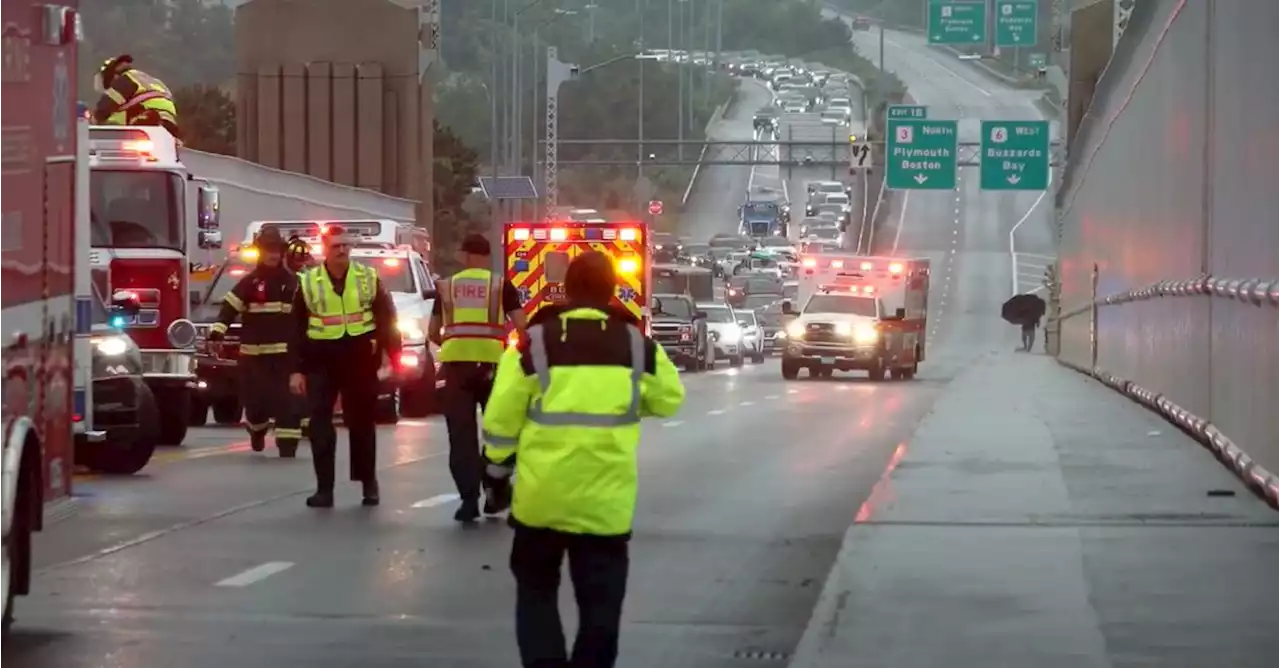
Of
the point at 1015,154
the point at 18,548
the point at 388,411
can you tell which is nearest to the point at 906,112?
the point at 1015,154

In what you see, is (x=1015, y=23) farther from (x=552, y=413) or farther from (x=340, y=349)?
Result: (x=552, y=413)

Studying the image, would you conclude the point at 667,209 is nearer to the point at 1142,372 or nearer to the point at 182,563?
the point at 1142,372

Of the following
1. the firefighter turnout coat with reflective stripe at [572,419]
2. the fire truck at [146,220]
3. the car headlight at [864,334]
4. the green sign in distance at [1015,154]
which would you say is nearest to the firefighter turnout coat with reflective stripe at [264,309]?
the fire truck at [146,220]

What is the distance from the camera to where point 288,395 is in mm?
22125

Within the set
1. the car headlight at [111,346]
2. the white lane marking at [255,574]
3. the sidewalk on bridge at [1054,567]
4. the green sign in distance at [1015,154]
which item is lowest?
the white lane marking at [255,574]

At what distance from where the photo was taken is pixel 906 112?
7869 cm

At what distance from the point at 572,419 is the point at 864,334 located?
42206 millimetres

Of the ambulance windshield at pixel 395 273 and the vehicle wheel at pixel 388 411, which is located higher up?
the ambulance windshield at pixel 395 273

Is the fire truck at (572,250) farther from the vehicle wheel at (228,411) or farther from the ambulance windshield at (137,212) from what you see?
the ambulance windshield at (137,212)

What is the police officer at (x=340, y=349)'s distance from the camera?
55.6 feet

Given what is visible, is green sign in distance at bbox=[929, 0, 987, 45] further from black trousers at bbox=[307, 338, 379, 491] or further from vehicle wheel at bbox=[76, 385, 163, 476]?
black trousers at bbox=[307, 338, 379, 491]

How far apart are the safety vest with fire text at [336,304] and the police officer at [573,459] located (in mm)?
8515

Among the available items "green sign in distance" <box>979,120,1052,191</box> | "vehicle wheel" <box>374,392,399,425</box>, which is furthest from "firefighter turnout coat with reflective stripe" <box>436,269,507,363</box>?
"green sign in distance" <box>979,120,1052,191</box>

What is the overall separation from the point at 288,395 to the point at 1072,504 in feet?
28.1
